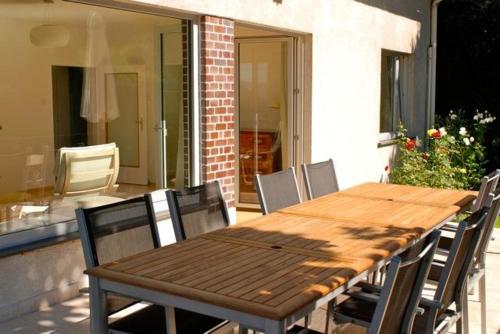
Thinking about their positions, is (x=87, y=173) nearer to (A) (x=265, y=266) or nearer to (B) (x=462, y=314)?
(A) (x=265, y=266)

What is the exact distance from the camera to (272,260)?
118 inches

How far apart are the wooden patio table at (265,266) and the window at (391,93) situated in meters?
6.12

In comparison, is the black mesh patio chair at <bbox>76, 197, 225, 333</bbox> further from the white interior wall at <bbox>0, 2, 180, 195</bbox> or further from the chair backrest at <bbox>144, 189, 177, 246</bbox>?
the chair backrest at <bbox>144, 189, 177, 246</bbox>

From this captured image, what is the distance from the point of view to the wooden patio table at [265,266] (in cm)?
246

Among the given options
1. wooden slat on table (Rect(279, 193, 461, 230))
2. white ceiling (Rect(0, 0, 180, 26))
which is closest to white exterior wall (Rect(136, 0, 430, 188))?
white ceiling (Rect(0, 0, 180, 26))

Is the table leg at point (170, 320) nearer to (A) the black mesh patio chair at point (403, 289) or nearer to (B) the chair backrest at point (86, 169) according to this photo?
(A) the black mesh patio chair at point (403, 289)

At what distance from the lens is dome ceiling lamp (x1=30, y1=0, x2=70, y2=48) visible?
179 inches

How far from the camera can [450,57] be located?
12188 millimetres

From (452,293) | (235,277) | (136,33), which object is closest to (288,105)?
(136,33)

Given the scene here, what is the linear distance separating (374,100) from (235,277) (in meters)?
6.98

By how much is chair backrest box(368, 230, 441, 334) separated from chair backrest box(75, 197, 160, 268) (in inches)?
54.1

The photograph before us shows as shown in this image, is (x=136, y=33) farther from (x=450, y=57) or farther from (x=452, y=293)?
(x=450, y=57)

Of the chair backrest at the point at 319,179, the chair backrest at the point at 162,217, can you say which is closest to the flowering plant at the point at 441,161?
the chair backrest at the point at 319,179

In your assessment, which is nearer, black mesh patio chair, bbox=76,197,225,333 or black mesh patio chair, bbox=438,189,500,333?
black mesh patio chair, bbox=76,197,225,333
